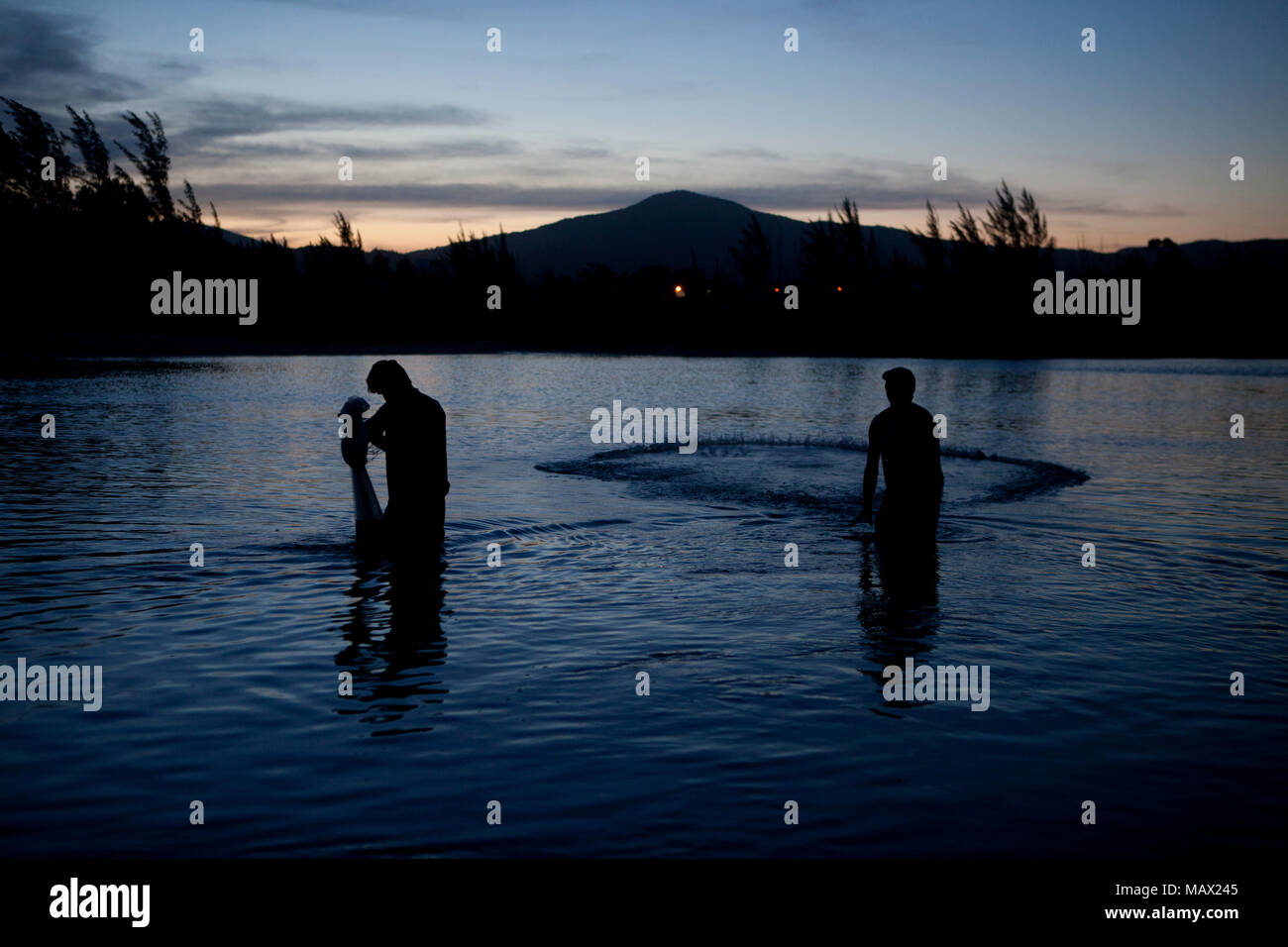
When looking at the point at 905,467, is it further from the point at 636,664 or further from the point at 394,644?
the point at 394,644

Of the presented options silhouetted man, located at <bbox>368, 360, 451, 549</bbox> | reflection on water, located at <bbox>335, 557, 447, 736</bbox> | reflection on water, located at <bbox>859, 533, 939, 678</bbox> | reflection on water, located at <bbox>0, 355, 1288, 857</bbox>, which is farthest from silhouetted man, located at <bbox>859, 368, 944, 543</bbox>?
reflection on water, located at <bbox>335, 557, 447, 736</bbox>

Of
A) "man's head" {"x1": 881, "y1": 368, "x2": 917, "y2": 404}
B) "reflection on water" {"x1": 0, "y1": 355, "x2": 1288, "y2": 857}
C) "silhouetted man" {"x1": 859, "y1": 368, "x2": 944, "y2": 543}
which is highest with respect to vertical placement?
"man's head" {"x1": 881, "y1": 368, "x2": 917, "y2": 404}

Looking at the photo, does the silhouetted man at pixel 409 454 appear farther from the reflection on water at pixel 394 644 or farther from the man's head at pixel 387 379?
the reflection on water at pixel 394 644

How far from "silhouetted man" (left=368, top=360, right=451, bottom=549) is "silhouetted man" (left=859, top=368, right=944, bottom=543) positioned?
12.8 ft

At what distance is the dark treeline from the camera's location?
67.9 meters

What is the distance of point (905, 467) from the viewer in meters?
9.34

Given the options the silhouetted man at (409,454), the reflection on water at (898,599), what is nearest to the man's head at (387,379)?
the silhouetted man at (409,454)

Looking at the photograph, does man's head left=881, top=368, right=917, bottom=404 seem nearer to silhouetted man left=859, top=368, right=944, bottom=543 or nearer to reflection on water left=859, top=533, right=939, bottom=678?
silhouetted man left=859, top=368, right=944, bottom=543

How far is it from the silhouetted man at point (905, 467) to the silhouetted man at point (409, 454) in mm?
3890

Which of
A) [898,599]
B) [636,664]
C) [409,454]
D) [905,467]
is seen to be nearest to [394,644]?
[636,664]

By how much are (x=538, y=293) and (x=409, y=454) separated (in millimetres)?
79839

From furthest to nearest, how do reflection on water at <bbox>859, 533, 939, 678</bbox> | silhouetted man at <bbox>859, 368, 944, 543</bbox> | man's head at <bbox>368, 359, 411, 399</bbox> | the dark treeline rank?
the dark treeline → silhouetted man at <bbox>859, 368, 944, 543</bbox> → man's head at <bbox>368, 359, 411, 399</bbox> → reflection on water at <bbox>859, 533, 939, 678</bbox>

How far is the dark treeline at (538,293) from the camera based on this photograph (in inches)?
2675
